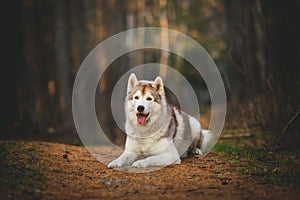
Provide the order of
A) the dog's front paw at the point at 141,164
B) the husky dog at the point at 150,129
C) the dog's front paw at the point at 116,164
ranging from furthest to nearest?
the husky dog at the point at 150,129 < the dog's front paw at the point at 116,164 < the dog's front paw at the point at 141,164

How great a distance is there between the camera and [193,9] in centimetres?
2523

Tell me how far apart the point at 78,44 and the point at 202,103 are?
1044cm

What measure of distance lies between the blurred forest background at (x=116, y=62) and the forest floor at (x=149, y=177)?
1633 millimetres

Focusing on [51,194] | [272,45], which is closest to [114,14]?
[272,45]

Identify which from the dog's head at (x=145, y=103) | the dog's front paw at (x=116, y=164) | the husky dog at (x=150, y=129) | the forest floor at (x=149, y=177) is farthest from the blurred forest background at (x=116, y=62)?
the dog's front paw at (x=116, y=164)

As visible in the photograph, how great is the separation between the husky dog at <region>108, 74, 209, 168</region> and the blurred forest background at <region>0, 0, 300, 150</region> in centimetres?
231

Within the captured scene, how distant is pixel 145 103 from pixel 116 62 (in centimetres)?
1217

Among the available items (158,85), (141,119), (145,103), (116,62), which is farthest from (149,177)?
(116,62)

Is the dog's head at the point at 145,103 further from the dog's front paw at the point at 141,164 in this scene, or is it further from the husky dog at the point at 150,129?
the dog's front paw at the point at 141,164

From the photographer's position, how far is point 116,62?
59.4ft

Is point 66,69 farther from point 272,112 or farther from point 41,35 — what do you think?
point 272,112

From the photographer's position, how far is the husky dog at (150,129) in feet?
20.3

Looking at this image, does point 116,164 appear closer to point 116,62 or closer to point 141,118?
point 141,118

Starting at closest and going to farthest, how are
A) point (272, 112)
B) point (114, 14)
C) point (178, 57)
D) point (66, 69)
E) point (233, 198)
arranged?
point (233, 198) < point (272, 112) < point (66, 69) < point (114, 14) < point (178, 57)
